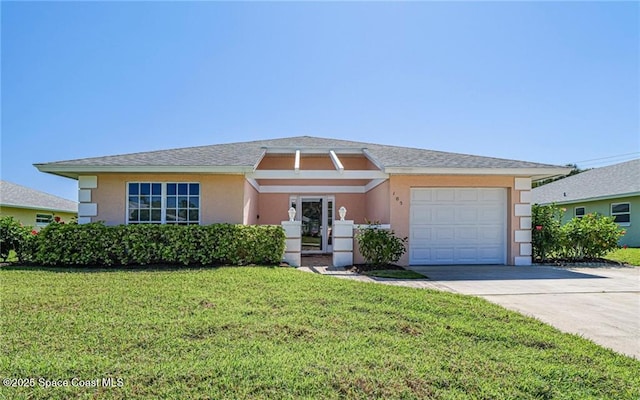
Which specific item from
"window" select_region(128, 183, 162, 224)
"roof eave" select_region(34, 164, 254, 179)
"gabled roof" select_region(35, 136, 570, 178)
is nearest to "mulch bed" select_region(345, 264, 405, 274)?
"gabled roof" select_region(35, 136, 570, 178)

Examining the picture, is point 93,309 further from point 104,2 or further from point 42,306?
point 104,2

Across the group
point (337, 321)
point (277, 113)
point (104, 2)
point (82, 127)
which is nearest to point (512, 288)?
point (337, 321)

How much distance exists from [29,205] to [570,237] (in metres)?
26.2

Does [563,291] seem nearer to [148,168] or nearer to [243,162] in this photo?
[243,162]

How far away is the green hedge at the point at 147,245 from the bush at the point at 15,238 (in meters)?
0.28

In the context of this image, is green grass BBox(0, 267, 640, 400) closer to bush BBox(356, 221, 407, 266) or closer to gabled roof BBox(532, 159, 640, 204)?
bush BBox(356, 221, 407, 266)

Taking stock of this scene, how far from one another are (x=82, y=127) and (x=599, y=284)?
20.8 metres

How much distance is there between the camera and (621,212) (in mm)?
18672

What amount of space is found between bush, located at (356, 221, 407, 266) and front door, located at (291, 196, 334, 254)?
4.80 m

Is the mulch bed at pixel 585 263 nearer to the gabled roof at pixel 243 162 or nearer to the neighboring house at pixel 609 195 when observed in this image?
the gabled roof at pixel 243 162

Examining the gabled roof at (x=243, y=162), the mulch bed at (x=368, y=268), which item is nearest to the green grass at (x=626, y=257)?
the gabled roof at (x=243, y=162)

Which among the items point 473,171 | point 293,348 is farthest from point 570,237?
point 293,348

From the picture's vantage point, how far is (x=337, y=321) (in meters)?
4.70

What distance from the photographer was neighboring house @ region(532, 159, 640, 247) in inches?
700
